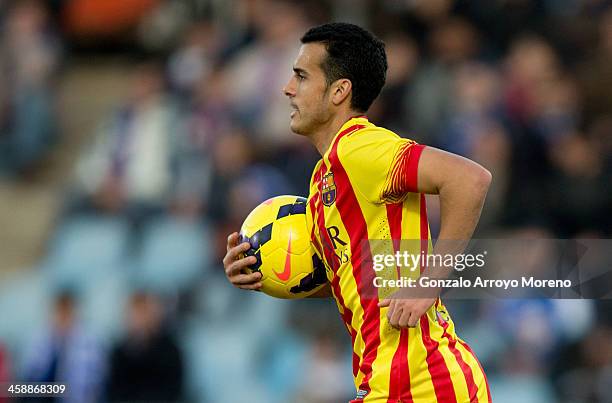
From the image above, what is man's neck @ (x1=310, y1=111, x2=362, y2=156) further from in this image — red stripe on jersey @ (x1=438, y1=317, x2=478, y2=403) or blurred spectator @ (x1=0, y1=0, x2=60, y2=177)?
blurred spectator @ (x1=0, y1=0, x2=60, y2=177)

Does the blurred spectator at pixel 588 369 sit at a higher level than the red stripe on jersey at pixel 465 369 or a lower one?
higher

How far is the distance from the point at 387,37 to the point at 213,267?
2673 millimetres

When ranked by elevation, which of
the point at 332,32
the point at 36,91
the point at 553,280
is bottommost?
the point at 553,280

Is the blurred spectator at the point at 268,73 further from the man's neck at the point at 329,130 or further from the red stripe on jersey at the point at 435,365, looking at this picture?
the red stripe on jersey at the point at 435,365

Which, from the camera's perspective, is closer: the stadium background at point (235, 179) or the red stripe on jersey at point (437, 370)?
the red stripe on jersey at point (437, 370)

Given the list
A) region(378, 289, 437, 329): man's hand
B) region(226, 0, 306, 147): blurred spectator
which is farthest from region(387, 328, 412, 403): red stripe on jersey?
region(226, 0, 306, 147): blurred spectator

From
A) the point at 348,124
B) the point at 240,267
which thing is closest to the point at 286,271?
the point at 240,267

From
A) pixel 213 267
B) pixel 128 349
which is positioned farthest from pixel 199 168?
pixel 128 349

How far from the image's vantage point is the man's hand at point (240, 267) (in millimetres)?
4273

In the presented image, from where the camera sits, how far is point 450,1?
9828 mm

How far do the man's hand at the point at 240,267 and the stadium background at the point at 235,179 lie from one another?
145 inches

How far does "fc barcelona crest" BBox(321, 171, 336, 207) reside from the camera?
13.2 feet

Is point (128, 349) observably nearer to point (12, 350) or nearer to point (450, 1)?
point (12, 350)

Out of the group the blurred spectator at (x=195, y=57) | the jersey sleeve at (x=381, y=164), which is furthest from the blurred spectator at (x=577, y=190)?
the jersey sleeve at (x=381, y=164)
